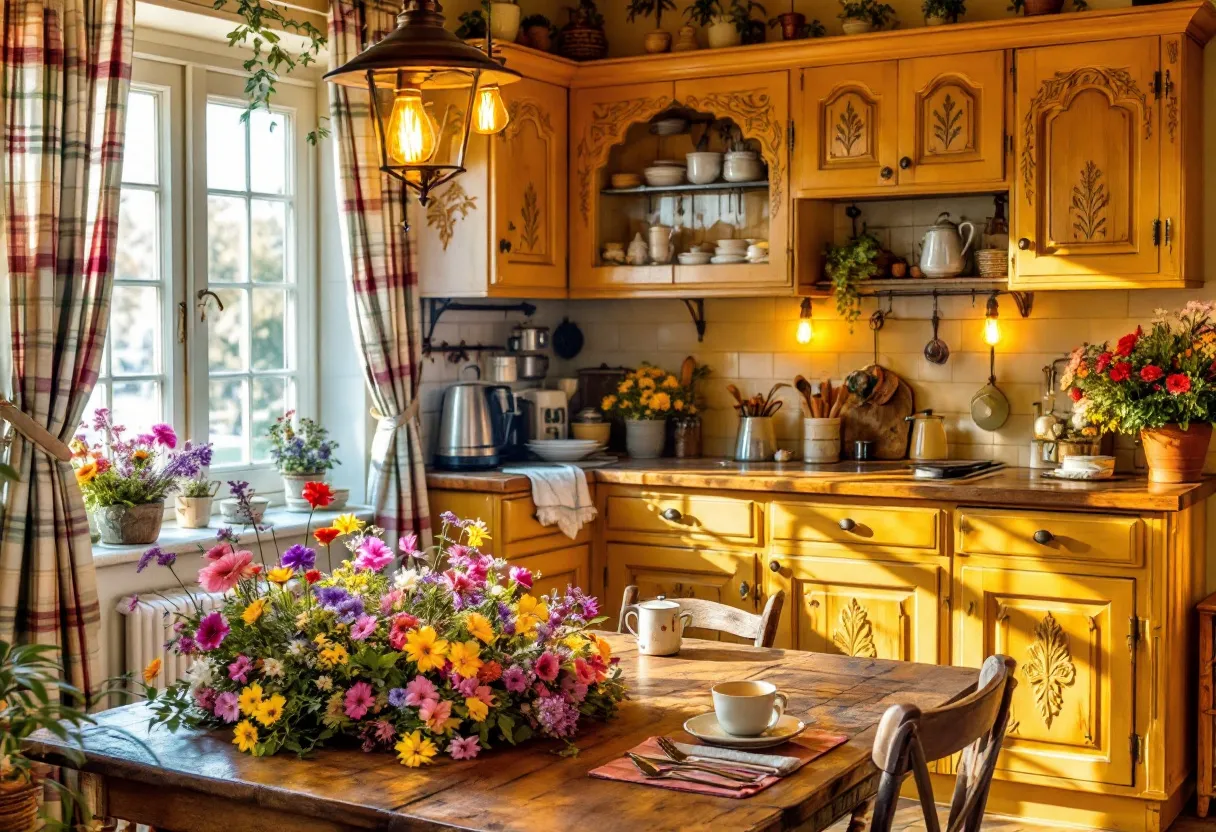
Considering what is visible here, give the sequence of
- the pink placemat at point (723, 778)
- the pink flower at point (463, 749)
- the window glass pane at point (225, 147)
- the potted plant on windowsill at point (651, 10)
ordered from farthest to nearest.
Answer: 1. the potted plant on windowsill at point (651, 10)
2. the window glass pane at point (225, 147)
3. the pink flower at point (463, 749)
4. the pink placemat at point (723, 778)

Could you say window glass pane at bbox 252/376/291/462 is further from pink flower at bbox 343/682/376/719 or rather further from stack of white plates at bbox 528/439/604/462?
pink flower at bbox 343/682/376/719

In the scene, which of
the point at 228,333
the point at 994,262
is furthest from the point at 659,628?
the point at 994,262

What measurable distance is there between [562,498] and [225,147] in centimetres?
153

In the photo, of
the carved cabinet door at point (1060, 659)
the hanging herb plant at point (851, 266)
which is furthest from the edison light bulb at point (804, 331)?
the carved cabinet door at point (1060, 659)

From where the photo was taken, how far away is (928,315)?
5.12 m

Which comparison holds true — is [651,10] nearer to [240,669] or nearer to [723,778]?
[240,669]

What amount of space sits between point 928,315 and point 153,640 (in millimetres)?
2782

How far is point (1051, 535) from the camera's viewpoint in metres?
4.25

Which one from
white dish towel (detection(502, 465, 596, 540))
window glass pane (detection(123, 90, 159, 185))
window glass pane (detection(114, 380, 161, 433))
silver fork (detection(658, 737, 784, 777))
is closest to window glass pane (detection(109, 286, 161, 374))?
window glass pane (detection(114, 380, 161, 433))

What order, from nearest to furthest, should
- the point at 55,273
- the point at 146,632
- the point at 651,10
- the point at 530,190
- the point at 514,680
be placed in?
the point at 514,680 → the point at 55,273 → the point at 146,632 → the point at 530,190 → the point at 651,10

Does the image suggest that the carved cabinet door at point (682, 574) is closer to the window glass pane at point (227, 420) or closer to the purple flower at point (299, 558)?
the window glass pane at point (227, 420)

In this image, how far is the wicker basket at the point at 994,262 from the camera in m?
4.75

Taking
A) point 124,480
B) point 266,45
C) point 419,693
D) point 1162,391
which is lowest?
point 419,693

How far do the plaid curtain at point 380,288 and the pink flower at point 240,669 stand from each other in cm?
234
